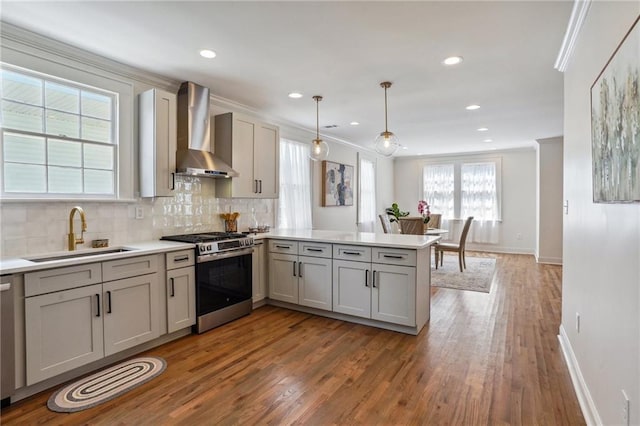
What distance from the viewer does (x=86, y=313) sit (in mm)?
2467

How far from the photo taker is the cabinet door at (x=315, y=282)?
3.72 m

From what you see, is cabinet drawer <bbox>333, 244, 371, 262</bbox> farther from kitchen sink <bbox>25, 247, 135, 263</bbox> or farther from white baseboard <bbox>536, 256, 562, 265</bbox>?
white baseboard <bbox>536, 256, 562, 265</bbox>

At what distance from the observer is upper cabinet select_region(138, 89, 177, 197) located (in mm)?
3266

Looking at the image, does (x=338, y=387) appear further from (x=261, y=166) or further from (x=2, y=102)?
(x=2, y=102)

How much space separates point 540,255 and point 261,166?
604 centimetres

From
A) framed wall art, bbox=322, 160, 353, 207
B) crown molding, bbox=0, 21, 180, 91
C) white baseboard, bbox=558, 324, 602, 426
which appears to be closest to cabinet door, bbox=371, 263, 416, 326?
white baseboard, bbox=558, 324, 602, 426

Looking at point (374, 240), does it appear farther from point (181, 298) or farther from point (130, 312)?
point (130, 312)

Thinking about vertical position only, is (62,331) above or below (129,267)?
below

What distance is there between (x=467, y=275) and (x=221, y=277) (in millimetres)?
4239

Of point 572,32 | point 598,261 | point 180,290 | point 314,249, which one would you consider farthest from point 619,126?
point 180,290

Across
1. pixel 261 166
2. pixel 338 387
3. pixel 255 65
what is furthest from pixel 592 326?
pixel 261 166

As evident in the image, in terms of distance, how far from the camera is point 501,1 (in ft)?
7.23

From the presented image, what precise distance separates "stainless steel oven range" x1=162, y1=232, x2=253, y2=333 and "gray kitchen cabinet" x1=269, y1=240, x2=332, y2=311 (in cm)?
36

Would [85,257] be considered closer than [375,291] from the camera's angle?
Yes
